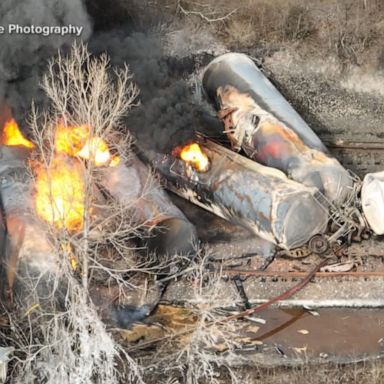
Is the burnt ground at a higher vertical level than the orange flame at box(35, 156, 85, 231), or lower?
lower

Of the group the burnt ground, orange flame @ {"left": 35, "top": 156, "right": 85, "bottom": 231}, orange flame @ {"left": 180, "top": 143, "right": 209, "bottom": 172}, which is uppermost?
orange flame @ {"left": 35, "top": 156, "right": 85, "bottom": 231}

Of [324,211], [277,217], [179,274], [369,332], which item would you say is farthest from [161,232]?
[369,332]

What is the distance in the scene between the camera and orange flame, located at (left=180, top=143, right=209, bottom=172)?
15.4 metres

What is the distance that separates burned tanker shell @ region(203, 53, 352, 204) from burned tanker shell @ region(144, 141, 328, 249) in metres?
0.43

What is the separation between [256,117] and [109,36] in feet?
13.7

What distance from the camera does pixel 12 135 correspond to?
50.3ft

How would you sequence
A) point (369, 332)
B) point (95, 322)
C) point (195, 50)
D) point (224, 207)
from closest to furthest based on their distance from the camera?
1. point (95, 322)
2. point (369, 332)
3. point (224, 207)
4. point (195, 50)

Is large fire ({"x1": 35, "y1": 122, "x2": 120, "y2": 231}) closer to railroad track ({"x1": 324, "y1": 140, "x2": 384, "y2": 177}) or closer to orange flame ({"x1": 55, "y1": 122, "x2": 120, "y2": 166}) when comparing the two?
orange flame ({"x1": 55, "y1": 122, "x2": 120, "y2": 166})

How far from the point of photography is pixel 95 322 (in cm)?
1116

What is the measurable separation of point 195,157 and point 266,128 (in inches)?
64.3

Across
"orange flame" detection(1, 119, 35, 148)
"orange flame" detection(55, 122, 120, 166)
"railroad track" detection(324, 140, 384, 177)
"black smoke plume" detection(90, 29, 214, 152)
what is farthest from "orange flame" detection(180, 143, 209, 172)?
"railroad track" detection(324, 140, 384, 177)

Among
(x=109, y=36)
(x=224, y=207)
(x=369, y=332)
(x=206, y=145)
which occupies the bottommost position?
(x=369, y=332)

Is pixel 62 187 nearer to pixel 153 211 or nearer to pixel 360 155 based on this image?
pixel 153 211

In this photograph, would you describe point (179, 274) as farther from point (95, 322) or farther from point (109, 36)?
point (109, 36)
